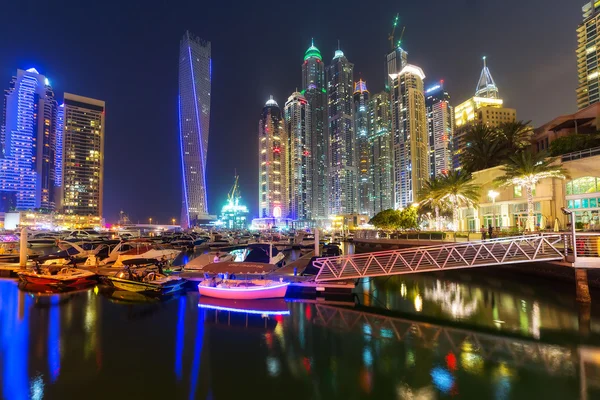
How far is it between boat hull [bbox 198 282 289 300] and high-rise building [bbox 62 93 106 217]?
18660cm

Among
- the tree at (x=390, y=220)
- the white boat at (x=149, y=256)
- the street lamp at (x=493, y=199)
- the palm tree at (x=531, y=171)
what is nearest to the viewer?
the white boat at (x=149, y=256)

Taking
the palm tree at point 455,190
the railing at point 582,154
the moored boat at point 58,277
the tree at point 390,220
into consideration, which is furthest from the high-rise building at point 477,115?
the moored boat at point 58,277

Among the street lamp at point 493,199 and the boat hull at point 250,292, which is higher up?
the street lamp at point 493,199

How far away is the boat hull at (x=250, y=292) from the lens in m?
21.8

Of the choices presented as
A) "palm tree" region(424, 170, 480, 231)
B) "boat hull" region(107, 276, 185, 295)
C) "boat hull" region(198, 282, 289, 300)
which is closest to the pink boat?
"boat hull" region(198, 282, 289, 300)

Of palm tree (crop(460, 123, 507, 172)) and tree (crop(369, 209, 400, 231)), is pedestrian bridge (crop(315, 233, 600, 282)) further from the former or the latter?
tree (crop(369, 209, 400, 231))

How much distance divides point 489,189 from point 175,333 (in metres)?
46.8

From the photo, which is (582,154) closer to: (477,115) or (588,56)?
(477,115)

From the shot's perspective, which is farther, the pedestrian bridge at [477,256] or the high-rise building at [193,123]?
the high-rise building at [193,123]

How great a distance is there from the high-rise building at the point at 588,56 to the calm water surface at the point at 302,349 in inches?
5105

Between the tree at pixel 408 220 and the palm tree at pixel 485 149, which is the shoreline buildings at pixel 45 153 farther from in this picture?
the palm tree at pixel 485 149

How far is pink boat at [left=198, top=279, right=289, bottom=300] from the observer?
Result: 2189 cm

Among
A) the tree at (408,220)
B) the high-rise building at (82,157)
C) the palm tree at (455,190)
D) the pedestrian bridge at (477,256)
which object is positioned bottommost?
the pedestrian bridge at (477,256)

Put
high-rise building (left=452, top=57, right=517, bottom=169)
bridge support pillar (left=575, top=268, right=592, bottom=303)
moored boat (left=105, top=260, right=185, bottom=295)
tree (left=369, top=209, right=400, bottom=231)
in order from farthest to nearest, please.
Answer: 1. high-rise building (left=452, top=57, right=517, bottom=169)
2. tree (left=369, top=209, right=400, bottom=231)
3. moored boat (left=105, top=260, right=185, bottom=295)
4. bridge support pillar (left=575, top=268, right=592, bottom=303)
